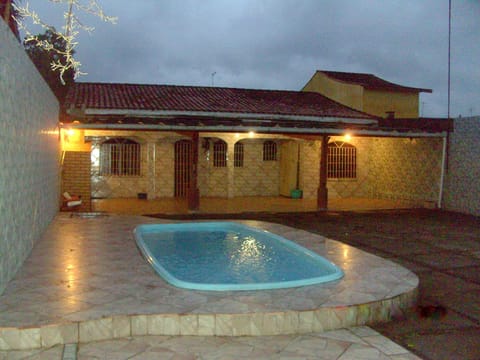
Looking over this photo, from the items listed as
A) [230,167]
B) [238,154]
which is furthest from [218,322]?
[238,154]

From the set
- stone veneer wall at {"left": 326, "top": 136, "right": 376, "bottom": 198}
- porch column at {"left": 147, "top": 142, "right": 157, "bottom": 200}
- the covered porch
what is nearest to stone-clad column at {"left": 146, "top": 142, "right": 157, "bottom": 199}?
porch column at {"left": 147, "top": 142, "right": 157, "bottom": 200}

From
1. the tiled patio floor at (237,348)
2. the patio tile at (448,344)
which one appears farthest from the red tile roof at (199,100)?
the patio tile at (448,344)

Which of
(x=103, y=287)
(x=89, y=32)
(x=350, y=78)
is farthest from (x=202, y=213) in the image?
(x=350, y=78)

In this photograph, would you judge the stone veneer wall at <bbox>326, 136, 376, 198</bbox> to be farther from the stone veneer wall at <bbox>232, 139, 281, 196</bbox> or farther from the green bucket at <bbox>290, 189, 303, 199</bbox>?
the stone veneer wall at <bbox>232, 139, 281, 196</bbox>

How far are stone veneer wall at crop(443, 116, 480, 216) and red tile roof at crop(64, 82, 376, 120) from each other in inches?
140

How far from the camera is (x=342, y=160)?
1961 centimetres

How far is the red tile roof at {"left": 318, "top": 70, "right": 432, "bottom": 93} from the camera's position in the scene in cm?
2098

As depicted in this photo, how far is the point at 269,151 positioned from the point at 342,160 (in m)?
3.01

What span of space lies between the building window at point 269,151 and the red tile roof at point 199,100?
5.93 ft

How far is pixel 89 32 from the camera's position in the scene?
23.5 feet

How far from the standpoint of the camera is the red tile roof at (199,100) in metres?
16.1

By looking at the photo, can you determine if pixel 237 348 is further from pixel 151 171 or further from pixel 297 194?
pixel 297 194

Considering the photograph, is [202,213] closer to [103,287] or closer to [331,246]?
[331,246]

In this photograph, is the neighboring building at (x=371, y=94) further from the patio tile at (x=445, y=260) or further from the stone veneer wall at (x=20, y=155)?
the stone veneer wall at (x=20, y=155)
